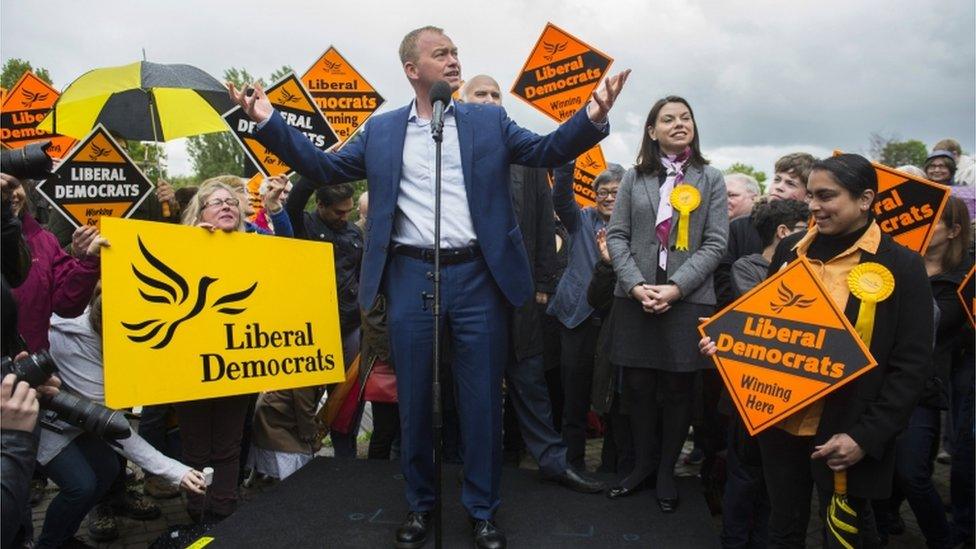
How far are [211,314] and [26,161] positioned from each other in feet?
4.71

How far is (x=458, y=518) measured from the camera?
3.57 metres

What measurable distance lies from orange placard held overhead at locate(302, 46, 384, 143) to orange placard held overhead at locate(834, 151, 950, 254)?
472cm

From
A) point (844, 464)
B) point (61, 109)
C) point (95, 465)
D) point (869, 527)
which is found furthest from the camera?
point (61, 109)

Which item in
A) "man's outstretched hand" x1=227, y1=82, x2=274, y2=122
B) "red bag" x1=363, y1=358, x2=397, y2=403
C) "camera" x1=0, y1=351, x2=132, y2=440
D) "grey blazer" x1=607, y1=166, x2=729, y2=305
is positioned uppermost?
"man's outstretched hand" x1=227, y1=82, x2=274, y2=122

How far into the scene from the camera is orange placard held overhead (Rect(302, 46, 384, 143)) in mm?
6965

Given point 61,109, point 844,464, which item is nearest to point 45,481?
point 61,109

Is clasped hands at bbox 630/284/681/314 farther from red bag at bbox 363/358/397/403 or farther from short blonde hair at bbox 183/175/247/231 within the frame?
short blonde hair at bbox 183/175/247/231

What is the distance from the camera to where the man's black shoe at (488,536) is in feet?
10.5

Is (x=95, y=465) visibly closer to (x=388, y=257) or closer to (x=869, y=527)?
(x=388, y=257)

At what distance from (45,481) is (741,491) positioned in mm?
4422

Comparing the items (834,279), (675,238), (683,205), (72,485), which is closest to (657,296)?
(675,238)

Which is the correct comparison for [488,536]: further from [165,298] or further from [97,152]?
[97,152]

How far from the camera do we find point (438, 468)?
9.43 ft

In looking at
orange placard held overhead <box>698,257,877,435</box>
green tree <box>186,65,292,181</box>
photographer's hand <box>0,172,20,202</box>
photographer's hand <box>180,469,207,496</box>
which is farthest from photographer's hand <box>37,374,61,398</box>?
green tree <box>186,65,292,181</box>
